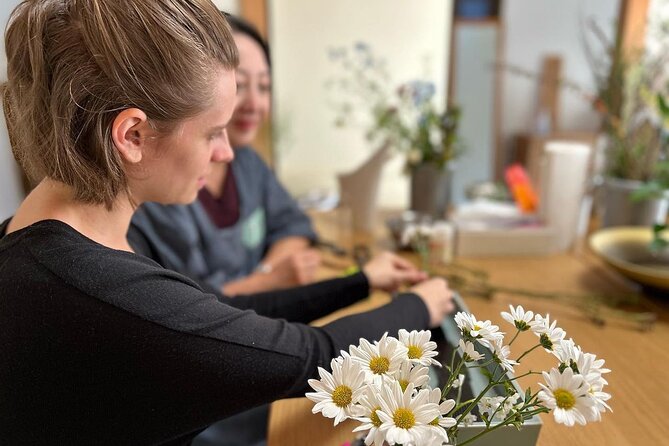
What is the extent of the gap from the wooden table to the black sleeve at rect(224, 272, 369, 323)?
7 cm

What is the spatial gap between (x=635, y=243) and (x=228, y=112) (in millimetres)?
913

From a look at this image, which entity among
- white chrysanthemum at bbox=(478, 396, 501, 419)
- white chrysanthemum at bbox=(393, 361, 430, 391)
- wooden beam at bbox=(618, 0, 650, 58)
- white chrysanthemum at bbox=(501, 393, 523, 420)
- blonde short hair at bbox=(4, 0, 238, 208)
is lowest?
white chrysanthemum at bbox=(478, 396, 501, 419)

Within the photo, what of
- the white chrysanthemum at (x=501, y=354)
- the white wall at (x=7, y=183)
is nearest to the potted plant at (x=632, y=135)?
the white chrysanthemum at (x=501, y=354)

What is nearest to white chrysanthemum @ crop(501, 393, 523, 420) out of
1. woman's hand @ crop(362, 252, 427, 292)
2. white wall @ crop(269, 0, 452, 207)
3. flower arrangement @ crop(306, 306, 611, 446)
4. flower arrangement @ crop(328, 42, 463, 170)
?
flower arrangement @ crop(306, 306, 611, 446)

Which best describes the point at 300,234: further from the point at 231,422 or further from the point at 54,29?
the point at 54,29

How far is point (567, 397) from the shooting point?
0.39 meters

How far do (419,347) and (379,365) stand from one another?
0.12 ft

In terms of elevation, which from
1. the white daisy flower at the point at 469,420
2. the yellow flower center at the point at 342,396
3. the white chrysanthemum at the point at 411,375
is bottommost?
the white daisy flower at the point at 469,420

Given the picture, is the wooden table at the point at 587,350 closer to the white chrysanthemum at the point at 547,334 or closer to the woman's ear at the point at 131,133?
the white chrysanthemum at the point at 547,334

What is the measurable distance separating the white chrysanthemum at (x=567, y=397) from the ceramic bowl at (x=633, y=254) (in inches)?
26.6

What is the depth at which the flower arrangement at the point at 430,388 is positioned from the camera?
368mm

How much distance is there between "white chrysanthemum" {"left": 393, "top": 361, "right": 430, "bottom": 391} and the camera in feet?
1.28

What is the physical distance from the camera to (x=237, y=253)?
1.24m

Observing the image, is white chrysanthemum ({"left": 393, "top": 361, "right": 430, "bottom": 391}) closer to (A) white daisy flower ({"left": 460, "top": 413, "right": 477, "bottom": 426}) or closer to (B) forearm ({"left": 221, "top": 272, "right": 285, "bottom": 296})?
(A) white daisy flower ({"left": 460, "top": 413, "right": 477, "bottom": 426})
